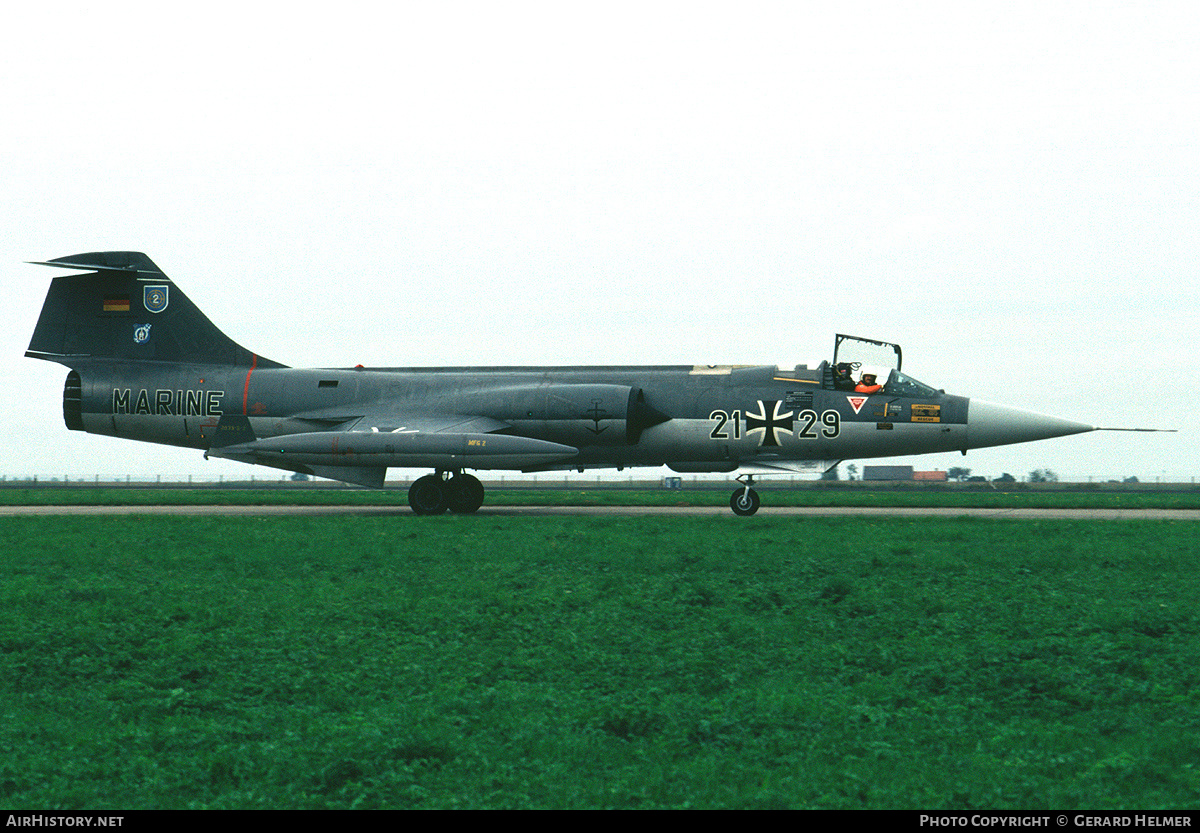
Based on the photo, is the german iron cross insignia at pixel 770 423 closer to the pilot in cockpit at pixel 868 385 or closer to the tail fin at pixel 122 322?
the pilot in cockpit at pixel 868 385

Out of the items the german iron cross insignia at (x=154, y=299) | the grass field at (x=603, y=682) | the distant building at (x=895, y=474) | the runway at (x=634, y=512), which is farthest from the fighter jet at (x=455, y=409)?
the distant building at (x=895, y=474)

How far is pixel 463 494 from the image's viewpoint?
26672 mm

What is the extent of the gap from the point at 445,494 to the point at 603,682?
18.9 metres

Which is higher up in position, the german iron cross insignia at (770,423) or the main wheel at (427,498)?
the german iron cross insignia at (770,423)

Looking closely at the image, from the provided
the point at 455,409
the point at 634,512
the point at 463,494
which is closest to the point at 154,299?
the point at 455,409

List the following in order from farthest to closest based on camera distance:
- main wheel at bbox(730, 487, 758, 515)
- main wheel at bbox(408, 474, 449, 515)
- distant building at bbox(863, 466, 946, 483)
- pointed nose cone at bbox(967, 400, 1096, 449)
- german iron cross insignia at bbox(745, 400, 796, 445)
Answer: distant building at bbox(863, 466, 946, 483)
main wheel at bbox(408, 474, 449, 515)
german iron cross insignia at bbox(745, 400, 796, 445)
main wheel at bbox(730, 487, 758, 515)
pointed nose cone at bbox(967, 400, 1096, 449)

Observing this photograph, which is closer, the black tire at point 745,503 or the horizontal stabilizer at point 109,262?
→ the black tire at point 745,503

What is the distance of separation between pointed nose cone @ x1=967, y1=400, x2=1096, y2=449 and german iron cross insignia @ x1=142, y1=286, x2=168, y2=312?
22233mm

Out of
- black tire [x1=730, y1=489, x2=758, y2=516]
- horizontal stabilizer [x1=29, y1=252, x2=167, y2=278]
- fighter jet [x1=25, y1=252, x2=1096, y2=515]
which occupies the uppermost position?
horizontal stabilizer [x1=29, y1=252, x2=167, y2=278]

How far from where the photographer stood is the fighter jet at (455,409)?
2533 cm

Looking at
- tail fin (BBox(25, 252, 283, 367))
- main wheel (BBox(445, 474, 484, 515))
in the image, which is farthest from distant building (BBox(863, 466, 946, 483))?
tail fin (BBox(25, 252, 283, 367))

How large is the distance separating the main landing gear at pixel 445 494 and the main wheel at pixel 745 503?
6.66 meters

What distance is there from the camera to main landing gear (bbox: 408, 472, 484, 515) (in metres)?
26.5

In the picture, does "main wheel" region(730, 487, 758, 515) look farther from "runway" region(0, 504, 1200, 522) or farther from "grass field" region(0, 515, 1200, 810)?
"grass field" region(0, 515, 1200, 810)
